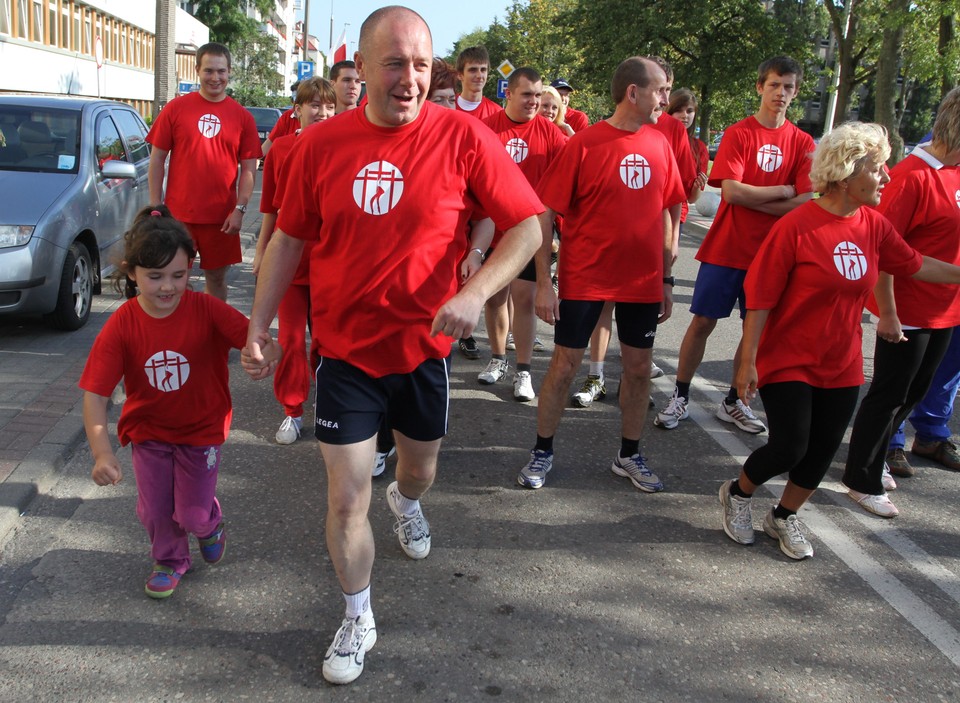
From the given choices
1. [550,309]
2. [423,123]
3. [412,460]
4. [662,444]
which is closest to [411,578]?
[412,460]

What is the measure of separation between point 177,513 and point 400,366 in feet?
3.68

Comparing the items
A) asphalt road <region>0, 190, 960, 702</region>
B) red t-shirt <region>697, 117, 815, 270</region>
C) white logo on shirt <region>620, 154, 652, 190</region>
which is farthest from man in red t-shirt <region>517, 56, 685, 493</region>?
red t-shirt <region>697, 117, 815, 270</region>

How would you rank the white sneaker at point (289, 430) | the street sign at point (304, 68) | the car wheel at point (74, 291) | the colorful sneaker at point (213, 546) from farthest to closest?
the street sign at point (304, 68) → the car wheel at point (74, 291) → the white sneaker at point (289, 430) → the colorful sneaker at point (213, 546)

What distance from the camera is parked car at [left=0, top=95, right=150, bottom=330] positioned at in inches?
253

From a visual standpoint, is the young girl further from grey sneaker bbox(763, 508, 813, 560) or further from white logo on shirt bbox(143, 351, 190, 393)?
grey sneaker bbox(763, 508, 813, 560)

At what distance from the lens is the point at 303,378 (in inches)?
209

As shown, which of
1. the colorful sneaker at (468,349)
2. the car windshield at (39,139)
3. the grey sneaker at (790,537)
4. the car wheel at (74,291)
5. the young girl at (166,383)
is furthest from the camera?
the car windshield at (39,139)

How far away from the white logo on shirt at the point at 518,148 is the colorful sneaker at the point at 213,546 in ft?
11.1

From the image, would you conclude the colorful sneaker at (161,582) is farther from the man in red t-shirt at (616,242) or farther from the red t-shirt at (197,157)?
the red t-shirt at (197,157)

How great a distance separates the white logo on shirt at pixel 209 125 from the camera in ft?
19.3

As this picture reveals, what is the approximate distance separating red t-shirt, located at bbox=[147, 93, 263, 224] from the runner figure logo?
3458 mm

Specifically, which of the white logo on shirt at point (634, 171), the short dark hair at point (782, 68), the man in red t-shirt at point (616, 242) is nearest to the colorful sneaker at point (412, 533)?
the man in red t-shirt at point (616, 242)

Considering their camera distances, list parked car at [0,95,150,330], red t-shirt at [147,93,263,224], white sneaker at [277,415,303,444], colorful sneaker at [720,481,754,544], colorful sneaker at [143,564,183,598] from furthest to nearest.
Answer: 1. parked car at [0,95,150,330]
2. red t-shirt at [147,93,263,224]
3. white sneaker at [277,415,303,444]
4. colorful sneaker at [720,481,754,544]
5. colorful sneaker at [143,564,183,598]

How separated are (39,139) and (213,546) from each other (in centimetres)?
538
